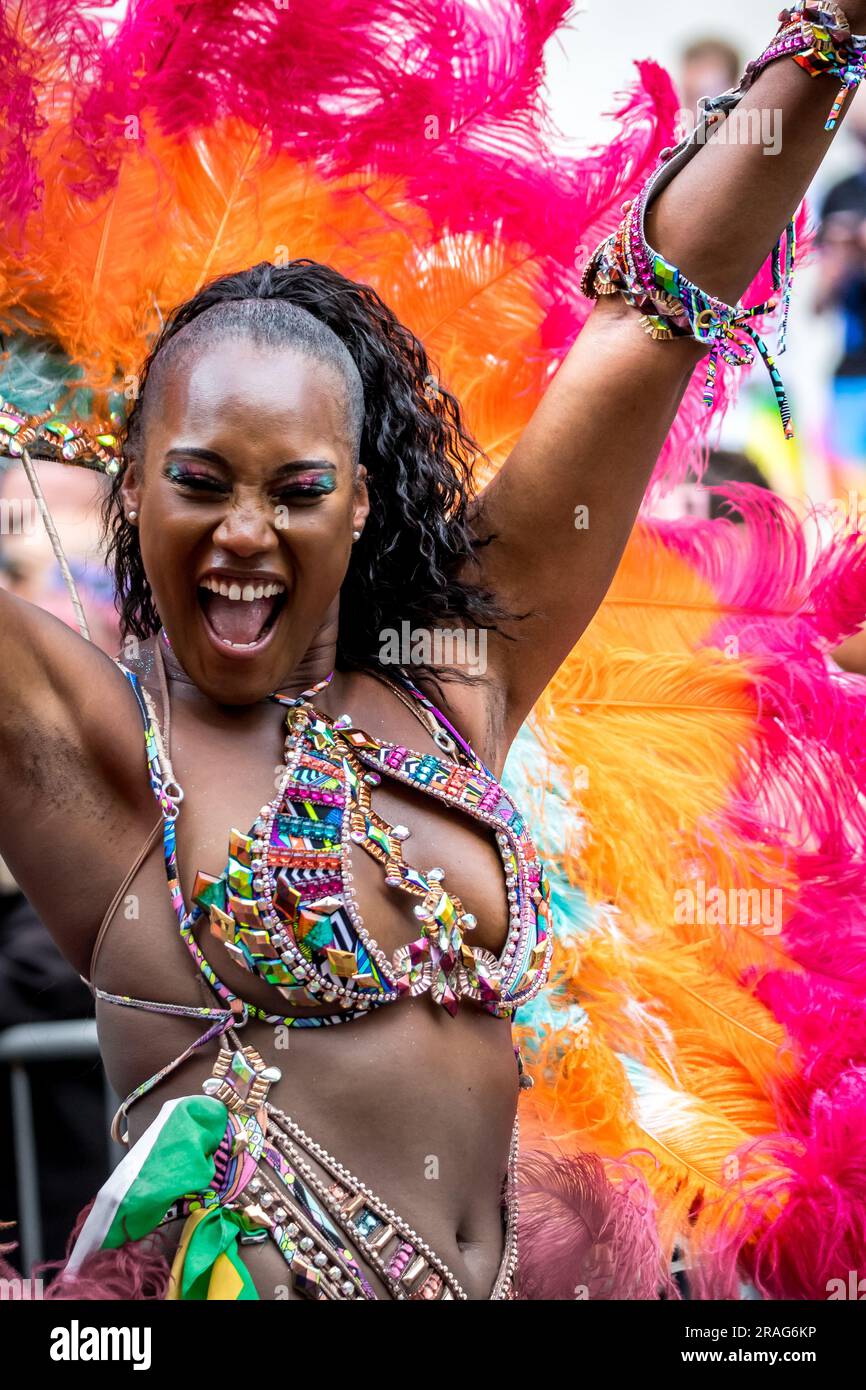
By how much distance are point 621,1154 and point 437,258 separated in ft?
4.72

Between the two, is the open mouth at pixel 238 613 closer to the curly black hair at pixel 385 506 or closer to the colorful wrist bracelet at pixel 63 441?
the curly black hair at pixel 385 506

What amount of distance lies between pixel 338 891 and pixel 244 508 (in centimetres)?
44

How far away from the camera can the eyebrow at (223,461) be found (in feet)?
5.94

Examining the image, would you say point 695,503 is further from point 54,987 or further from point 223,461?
point 54,987

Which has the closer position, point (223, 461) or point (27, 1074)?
point (223, 461)

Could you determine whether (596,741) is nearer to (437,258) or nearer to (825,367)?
(437,258)

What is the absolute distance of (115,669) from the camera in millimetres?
1917

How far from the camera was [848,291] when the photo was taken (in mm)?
5008

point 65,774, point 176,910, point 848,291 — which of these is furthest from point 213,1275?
point 848,291

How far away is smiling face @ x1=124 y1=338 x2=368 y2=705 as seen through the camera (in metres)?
1.82

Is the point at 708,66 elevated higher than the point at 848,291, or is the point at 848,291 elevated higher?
the point at 708,66

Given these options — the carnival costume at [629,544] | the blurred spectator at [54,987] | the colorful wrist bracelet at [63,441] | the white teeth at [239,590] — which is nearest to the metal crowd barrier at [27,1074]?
the blurred spectator at [54,987]

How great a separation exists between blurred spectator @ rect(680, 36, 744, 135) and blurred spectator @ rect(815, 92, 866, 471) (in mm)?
398
